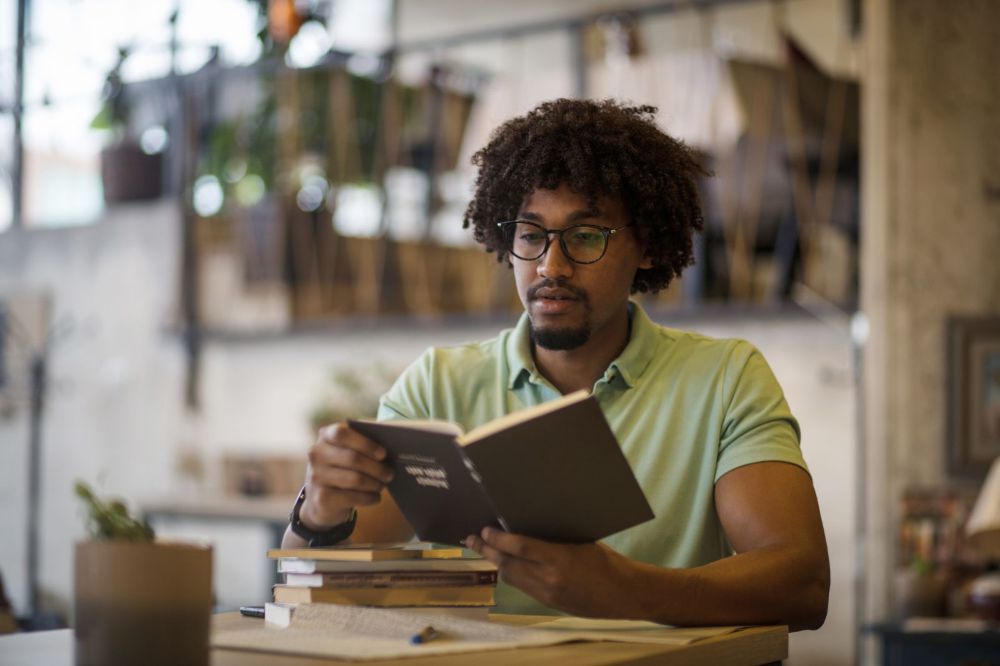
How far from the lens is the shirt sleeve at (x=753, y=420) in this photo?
1.84m

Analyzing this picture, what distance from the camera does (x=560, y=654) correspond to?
53.7 inches

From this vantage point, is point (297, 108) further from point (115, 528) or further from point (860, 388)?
point (115, 528)

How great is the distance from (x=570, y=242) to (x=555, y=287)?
0.24 ft

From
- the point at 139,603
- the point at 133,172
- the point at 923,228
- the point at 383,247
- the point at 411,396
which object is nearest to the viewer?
the point at 139,603

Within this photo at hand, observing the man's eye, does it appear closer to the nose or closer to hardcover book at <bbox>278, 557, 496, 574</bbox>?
the nose

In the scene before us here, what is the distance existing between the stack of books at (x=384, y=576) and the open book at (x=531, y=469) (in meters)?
0.07

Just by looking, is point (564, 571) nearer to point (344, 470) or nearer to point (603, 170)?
point (344, 470)

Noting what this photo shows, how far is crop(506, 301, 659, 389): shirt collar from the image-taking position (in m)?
2.02

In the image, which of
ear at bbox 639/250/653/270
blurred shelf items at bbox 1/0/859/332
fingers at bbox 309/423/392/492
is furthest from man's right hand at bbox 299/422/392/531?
blurred shelf items at bbox 1/0/859/332

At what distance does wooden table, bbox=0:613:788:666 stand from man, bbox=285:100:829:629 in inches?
2.1

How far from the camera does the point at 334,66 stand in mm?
6555

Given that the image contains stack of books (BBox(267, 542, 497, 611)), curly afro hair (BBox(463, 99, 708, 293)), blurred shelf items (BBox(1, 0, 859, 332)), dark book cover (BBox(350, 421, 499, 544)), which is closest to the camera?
dark book cover (BBox(350, 421, 499, 544))

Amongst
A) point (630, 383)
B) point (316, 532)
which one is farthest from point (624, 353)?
point (316, 532)

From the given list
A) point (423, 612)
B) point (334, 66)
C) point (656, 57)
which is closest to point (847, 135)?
point (656, 57)
